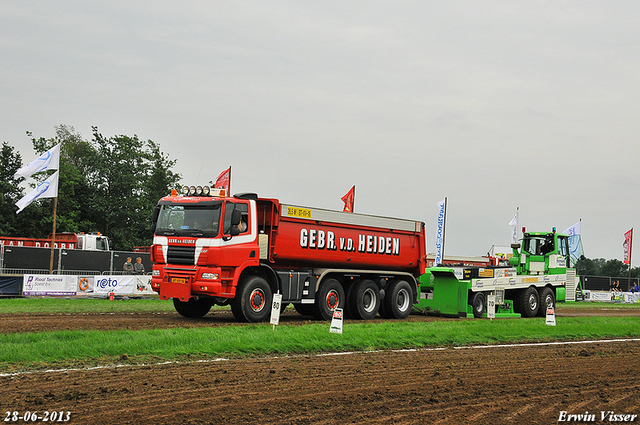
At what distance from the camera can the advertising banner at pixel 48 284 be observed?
89.0ft

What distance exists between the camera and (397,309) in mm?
20609

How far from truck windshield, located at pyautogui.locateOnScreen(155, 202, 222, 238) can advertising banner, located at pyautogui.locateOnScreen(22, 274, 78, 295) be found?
12.6 m

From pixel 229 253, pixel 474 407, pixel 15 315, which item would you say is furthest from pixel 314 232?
pixel 474 407

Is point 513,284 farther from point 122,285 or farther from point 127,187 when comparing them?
point 127,187

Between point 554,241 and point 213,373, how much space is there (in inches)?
745

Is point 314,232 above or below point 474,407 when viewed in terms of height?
above

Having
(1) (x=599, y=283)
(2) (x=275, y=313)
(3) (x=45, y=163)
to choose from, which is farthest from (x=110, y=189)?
(2) (x=275, y=313)

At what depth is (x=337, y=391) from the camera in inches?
318

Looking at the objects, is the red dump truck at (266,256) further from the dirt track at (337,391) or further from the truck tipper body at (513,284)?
the dirt track at (337,391)

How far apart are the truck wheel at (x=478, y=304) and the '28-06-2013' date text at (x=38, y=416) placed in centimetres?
1722

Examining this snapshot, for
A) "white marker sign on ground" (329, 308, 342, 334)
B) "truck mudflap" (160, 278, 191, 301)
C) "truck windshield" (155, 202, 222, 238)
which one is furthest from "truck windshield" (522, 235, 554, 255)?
"truck mudflap" (160, 278, 191, 301)

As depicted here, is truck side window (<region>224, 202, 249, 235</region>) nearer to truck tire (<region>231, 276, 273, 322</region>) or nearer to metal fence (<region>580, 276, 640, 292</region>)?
truck tire (<region>231, 276, 273, 322</region>)

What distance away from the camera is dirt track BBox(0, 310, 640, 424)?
6777mm

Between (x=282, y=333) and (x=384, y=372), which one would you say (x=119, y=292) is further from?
(x=384, y=372)
